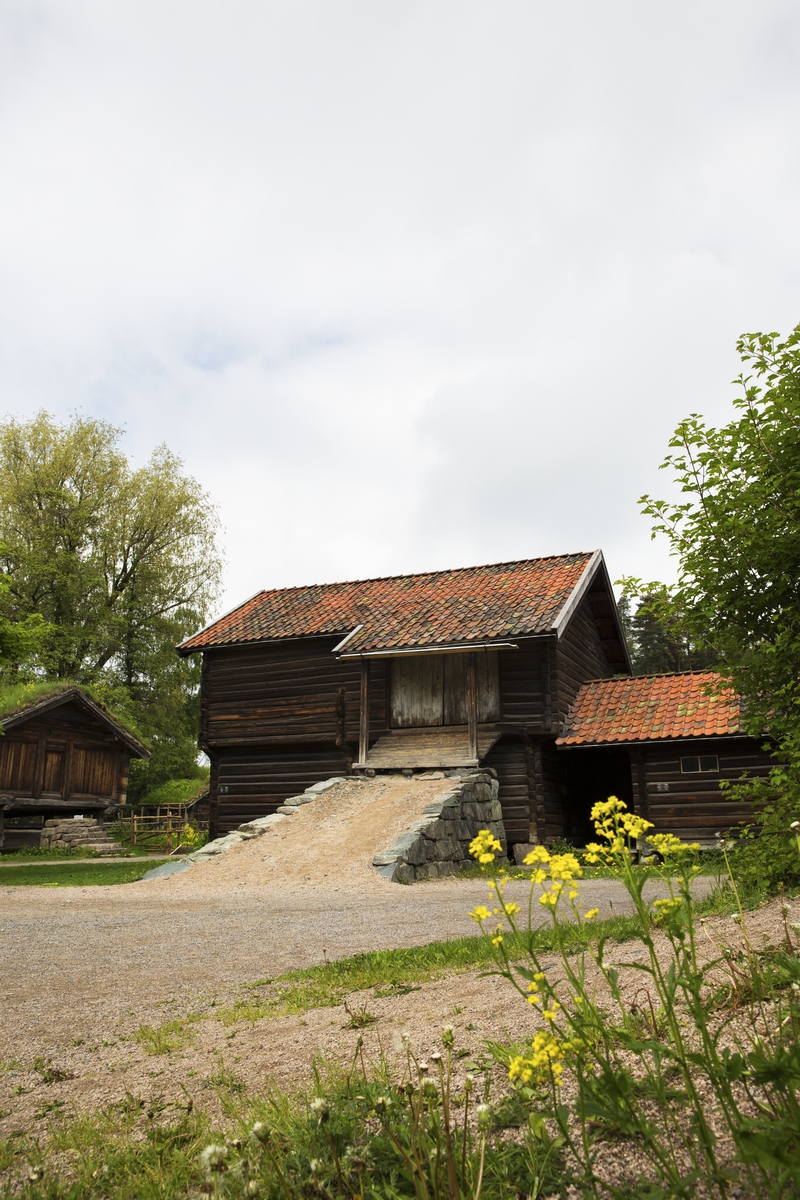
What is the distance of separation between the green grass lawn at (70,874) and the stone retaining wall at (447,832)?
5.33 metres

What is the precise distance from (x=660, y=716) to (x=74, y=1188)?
704 inches

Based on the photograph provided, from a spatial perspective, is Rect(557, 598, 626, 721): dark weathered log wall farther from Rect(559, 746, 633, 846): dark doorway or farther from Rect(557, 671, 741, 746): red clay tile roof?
Rect(559, 746, 633, 846): dark doorway

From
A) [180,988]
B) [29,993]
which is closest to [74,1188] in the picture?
[180,988]

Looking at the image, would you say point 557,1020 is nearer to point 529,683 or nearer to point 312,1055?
point 312,1055

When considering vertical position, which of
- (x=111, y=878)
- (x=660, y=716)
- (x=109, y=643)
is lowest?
(x=111, y=878)

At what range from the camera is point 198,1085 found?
11.7 feet

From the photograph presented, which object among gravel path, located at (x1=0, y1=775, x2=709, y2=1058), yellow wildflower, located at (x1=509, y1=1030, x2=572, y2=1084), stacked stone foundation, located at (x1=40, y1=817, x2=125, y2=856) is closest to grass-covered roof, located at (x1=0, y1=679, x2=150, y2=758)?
stacked stone foundation, located at (x1=40, y1=817, x2=125, y2=856)

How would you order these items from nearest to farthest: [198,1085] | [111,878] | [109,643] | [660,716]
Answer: [198,1085] < [111,878] < [660,716] < [109,643]

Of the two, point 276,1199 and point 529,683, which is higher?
point 529,683

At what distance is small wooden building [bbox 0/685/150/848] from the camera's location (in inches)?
1129

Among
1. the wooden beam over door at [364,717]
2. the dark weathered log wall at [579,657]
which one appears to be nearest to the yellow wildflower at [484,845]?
the dark weathered log wall at [579,657]

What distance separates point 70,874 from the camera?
18.3 m

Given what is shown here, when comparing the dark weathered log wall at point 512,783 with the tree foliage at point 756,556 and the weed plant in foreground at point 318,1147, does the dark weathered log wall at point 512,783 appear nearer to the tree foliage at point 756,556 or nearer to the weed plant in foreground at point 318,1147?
the tree foliage at point 756,556

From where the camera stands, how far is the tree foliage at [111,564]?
36438 mm
